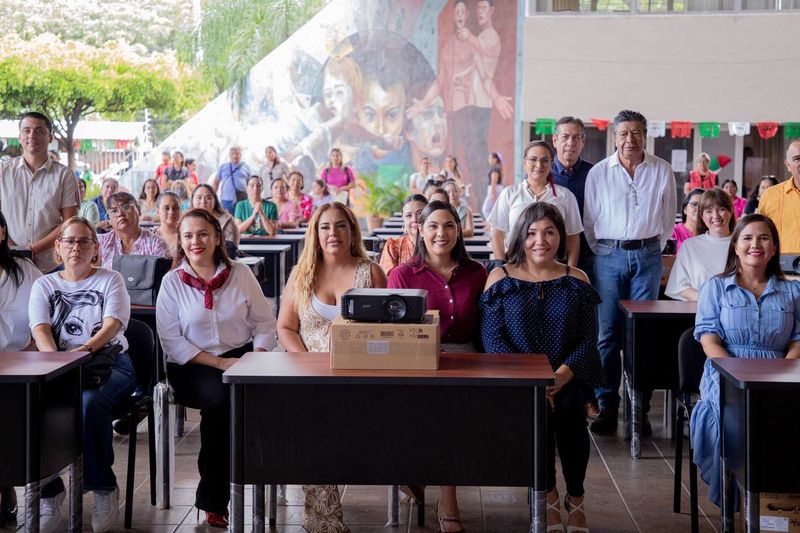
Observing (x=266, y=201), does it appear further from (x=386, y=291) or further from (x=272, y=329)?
(x=386, y=291)

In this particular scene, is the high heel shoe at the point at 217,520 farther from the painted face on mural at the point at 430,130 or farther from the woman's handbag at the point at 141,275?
the painted face on mural at the point at 430,130

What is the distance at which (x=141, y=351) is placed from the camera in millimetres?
4641

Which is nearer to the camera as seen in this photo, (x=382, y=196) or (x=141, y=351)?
(x=141, y=351)

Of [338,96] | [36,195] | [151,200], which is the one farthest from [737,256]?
[338,96]

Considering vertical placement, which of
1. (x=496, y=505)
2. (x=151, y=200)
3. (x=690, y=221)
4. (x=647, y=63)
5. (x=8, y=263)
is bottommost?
(x=496, y=505)

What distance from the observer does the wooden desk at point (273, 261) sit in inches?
384

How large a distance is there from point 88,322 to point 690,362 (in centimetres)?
262

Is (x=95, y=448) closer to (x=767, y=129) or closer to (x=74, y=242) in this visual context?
(x=74, y=242)

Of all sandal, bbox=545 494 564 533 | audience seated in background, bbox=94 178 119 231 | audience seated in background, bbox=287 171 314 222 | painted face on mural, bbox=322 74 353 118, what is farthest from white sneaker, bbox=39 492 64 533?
painted face on mural, bbox=322 74 353 118

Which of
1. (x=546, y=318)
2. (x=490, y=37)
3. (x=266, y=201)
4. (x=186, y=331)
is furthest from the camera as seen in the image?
(x=490, y=37)

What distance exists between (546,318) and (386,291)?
93 centimetres

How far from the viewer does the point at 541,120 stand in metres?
16.0

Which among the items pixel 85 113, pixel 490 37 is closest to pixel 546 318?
pixel 490 37

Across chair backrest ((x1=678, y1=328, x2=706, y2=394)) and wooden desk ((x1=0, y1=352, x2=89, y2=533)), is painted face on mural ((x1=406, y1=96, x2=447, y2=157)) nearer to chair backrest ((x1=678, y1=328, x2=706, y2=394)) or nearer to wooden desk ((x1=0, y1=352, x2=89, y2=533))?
chair backrest ((x1=678, y1=328, x2=706, y2=394))
